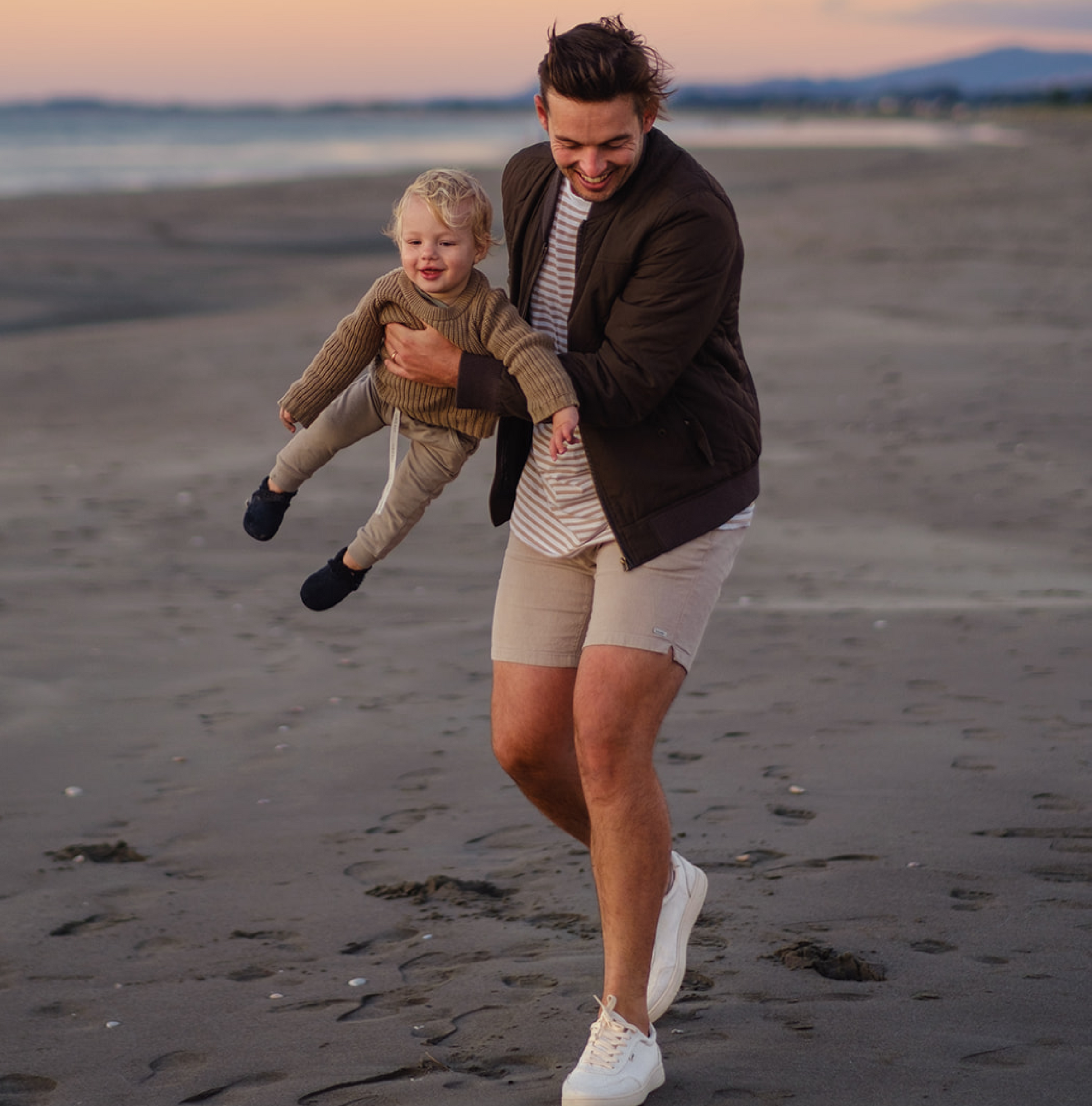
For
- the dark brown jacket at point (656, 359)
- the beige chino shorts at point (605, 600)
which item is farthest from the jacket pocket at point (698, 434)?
the beige chino shorts at point (605, 600)

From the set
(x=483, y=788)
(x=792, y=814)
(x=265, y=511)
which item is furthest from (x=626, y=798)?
(x=483, y=788)

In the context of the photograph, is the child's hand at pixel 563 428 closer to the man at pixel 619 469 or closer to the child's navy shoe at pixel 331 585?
the man at pixel 619 469

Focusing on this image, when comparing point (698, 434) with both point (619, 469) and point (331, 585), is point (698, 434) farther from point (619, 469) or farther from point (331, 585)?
point (331, 585)

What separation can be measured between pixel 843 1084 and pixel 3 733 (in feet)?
11.5

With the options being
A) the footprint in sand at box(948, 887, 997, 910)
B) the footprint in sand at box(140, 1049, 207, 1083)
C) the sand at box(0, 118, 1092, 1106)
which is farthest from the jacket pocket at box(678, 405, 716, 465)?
the footprint in sand at box(140, 1049, 207, 1083)

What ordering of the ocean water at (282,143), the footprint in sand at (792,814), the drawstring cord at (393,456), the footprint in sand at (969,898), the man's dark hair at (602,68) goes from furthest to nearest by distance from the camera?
the ocean water at (282,143)
the footprint in sand at (792,814)
the footprint in sand at (969,898)
the drawstring cord at (393,456)
the man's dark hair at (602,68)

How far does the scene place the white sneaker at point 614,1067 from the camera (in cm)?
297

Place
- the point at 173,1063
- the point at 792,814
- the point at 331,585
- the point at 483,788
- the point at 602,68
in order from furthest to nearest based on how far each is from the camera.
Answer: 1. the point at 483,788
2. the point at 792,814
3. the point at 331,585
4. the point at 173,1063
5. the point at 602,68

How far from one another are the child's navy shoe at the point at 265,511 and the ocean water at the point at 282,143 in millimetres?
29335

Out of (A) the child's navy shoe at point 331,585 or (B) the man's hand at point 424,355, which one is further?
(A) the child's navy shoe at point 331,585

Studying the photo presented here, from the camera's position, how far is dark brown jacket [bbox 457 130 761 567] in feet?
9.88

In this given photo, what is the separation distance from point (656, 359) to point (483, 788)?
2325 millimetres

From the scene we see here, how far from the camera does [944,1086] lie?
301 centimetres

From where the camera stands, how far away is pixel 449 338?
3225mm
